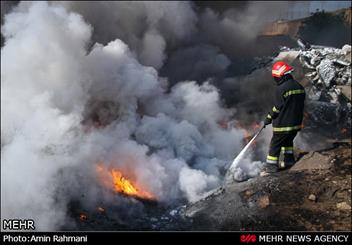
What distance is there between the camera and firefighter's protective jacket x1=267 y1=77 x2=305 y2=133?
539 centimetres

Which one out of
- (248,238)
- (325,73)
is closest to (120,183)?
(248,238)

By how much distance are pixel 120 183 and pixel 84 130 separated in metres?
1.89

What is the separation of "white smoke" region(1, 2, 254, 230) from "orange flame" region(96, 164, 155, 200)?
0.18 m

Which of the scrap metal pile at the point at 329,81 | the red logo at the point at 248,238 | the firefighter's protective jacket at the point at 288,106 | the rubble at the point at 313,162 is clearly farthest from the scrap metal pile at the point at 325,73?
the red logo at the point at 248,238

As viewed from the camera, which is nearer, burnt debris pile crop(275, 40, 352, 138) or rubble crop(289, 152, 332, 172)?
burnt debris pile crop(275, 40, 352, 138)

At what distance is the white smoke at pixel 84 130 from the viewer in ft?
28.0

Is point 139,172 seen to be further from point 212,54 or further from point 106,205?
point 212,54

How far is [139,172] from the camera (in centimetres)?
970

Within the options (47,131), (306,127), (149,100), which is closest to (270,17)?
(306,127)

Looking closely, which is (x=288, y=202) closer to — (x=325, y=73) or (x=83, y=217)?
(x=325, y=73)

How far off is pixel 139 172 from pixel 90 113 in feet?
8.44

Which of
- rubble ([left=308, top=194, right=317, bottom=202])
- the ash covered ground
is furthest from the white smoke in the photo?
rubble ([left=308, top=194, right=317, bottom=202])

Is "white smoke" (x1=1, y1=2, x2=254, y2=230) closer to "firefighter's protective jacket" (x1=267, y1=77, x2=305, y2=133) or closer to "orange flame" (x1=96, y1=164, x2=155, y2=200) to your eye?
"orange flame" (x1=96, y1=164, x2=155, y2=200)

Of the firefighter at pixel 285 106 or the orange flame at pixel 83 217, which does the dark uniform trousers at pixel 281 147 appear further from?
the orange flame at pixel 83 217
